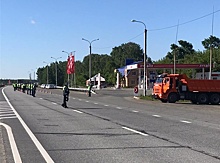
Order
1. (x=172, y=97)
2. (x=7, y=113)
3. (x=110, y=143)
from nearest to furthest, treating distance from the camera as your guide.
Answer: (x=110, y=143) < (x=7, y=113) < (x=172, y=97)

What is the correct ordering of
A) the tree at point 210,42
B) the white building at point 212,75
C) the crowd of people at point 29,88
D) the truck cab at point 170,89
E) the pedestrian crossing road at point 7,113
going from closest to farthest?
1. the pedestrian crossing road at point 7,113
2. the truck cab at point 170,89
3. the crowd of people at point 29,88
4. the white building at point 212,75
5. the tree at point 210,42

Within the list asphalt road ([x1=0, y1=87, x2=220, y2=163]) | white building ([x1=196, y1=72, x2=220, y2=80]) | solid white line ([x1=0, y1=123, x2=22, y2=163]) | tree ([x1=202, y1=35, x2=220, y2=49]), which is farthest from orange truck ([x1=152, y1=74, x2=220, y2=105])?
tree ([x1=202, y1=35, x2=220, y2=49])

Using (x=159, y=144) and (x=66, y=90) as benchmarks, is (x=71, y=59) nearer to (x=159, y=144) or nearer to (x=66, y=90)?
(x=66, y=90)

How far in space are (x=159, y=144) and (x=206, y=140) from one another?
5.75 feet

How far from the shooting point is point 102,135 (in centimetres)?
1480

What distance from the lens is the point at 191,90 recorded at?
40.7 metres

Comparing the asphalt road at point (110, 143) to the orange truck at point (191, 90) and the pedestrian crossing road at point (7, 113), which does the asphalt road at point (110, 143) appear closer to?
the pedestrian crossing road at point (7, 113)

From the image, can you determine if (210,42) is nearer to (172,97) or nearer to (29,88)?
(29,88)

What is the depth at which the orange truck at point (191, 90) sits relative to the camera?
4059 centimetres

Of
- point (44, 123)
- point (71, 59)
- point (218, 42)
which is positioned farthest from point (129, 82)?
point (44, 123)

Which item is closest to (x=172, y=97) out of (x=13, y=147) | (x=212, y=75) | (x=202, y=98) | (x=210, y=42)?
(x=202, y=98)

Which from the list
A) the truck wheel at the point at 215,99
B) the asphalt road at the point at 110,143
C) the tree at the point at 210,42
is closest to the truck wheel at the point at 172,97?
the truck wheel at the point at 215,99

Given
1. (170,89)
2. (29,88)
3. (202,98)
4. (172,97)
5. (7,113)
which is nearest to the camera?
(7,113)

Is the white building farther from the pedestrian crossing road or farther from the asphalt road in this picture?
the asphalt road
